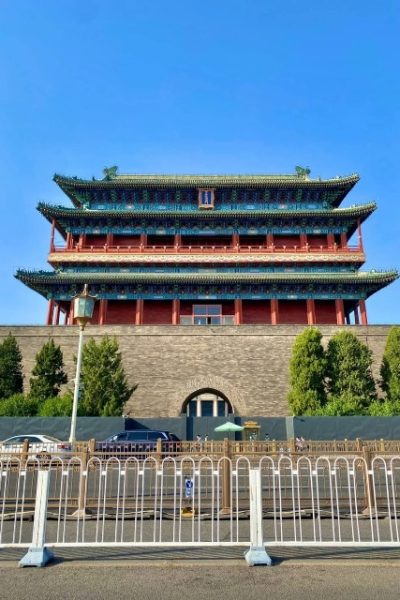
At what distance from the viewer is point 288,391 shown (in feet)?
88.2

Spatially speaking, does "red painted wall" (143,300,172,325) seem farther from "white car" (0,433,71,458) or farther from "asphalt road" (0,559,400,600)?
"asphalt road" (0,559,400,600)

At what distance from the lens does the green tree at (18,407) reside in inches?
896

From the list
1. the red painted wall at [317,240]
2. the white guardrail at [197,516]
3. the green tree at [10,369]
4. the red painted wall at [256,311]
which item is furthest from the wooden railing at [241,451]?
the red painted wall at [317,240]

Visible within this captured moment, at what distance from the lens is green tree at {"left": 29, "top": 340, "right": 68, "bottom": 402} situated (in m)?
24.9

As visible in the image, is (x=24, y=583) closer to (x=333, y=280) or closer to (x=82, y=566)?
(x=82, y=566)

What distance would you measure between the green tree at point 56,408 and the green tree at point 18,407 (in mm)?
489

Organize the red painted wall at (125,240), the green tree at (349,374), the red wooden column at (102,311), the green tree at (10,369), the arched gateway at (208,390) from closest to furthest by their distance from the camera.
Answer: the green tree at (349,374) < the green tree at (10,369) < the arched gateway at (208,390) < the red wooden column at (102,311) < the red painted wall at (125,240)

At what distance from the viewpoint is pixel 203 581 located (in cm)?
505

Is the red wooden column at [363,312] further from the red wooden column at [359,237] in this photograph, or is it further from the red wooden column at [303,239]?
the red wooden column at [303,239]

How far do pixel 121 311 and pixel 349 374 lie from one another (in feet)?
53.4

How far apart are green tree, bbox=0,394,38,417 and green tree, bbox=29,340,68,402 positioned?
91 centimetres

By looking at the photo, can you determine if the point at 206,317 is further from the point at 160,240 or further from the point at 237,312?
the point at 160,240

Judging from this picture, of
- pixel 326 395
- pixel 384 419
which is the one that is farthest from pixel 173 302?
pixel 384 419

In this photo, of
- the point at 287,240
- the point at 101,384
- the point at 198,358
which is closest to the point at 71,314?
the point at 101,384
